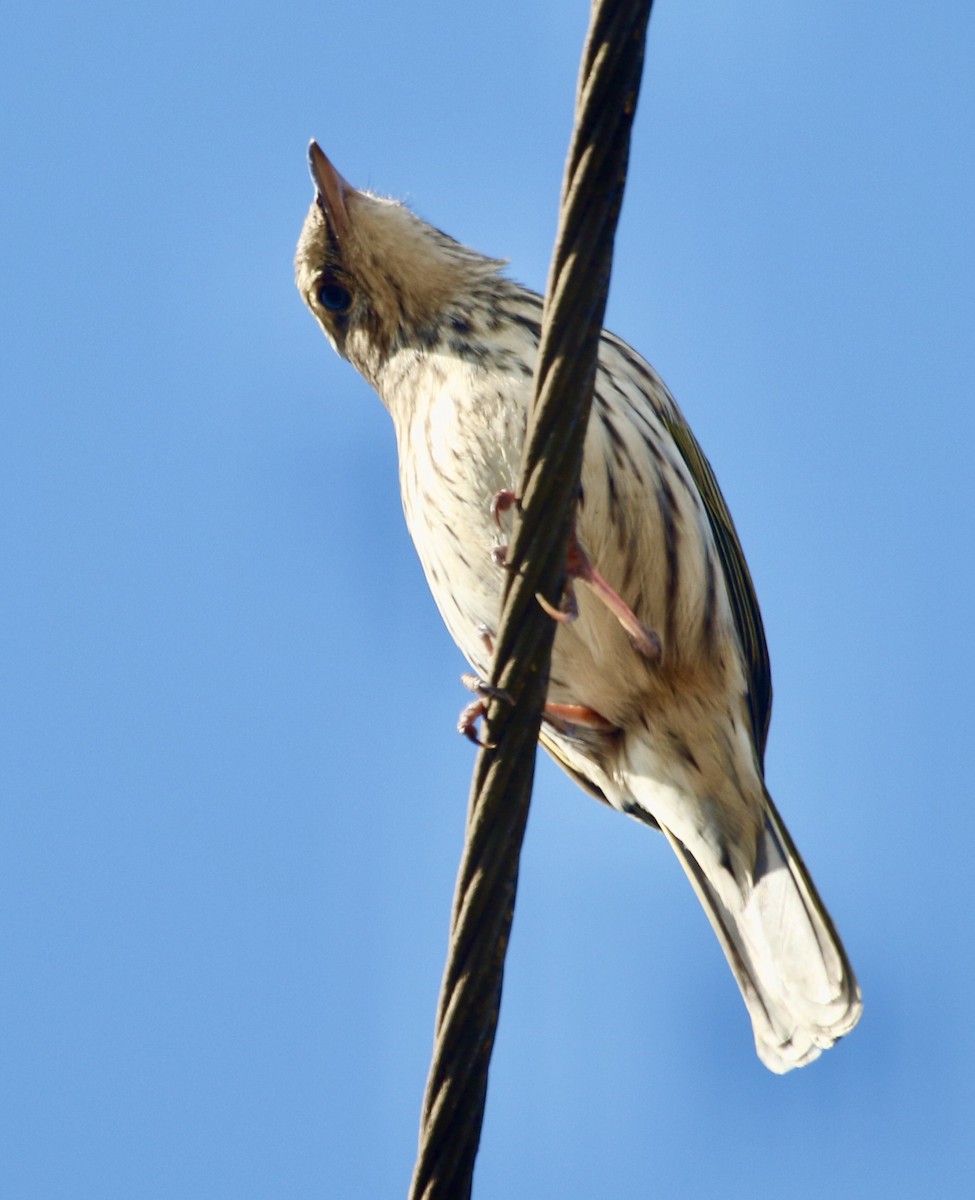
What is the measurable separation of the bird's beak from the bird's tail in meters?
2.42

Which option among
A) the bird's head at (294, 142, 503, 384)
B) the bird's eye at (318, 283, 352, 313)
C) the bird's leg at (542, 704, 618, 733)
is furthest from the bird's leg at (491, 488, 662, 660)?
the bird's eye at (318, 283, 352, 313)

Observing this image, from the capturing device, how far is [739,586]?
16.5 feet

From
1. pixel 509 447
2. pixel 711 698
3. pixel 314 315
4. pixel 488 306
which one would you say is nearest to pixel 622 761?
pixel 711 698

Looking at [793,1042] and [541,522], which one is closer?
[541,522]

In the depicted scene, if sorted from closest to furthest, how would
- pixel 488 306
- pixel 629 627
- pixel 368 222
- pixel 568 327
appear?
pixel 568 327, pixel 629 627, pixel 488 306, pixel 368 222

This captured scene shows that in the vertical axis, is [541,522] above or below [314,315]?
below

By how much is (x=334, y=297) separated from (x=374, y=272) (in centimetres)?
22

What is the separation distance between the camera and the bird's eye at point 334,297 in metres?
5.70

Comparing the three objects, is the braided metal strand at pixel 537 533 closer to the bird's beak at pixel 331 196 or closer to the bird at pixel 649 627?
the bird at pixel 649 627

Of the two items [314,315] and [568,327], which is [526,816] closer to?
[568,327]

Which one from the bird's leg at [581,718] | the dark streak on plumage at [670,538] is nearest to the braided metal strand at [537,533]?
the dark streak on plumage at [670,538]

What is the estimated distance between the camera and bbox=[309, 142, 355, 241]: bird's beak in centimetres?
569

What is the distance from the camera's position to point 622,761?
195 inches

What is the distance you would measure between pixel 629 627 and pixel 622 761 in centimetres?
59
